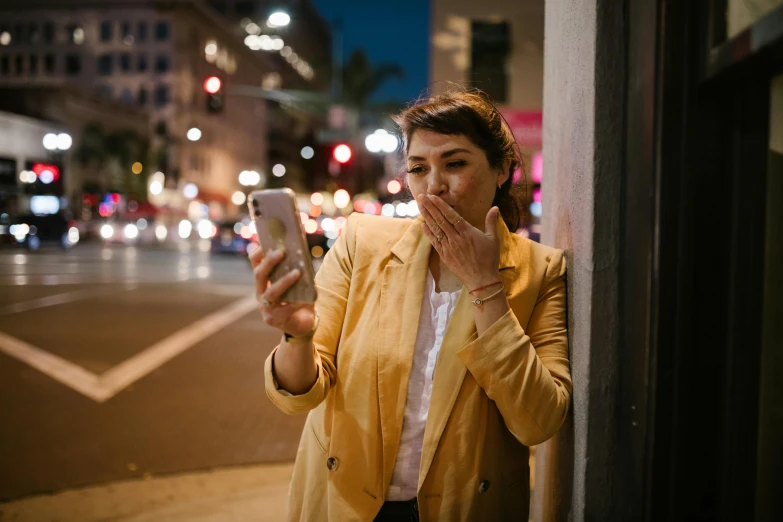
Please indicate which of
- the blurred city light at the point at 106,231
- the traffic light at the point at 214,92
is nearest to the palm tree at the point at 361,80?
the blurred city light at the point at 106,231

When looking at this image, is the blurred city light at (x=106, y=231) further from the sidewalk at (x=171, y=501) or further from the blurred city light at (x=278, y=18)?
the sidewalk at (x=171, y=501)

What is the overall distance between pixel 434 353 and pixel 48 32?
59.7 m

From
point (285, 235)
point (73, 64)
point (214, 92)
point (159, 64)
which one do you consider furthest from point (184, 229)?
point (285, 235)

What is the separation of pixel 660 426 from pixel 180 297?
14089 mm

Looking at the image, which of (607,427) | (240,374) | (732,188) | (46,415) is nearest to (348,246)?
(607,427)

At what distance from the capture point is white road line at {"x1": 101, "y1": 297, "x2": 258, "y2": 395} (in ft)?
24.5

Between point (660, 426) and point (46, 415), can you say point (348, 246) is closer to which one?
point (660, 426)

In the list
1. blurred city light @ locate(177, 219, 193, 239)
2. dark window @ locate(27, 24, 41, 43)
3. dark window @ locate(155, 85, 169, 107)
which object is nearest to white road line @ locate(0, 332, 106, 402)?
blurred city light @ locate(177, 219, 193, 239)

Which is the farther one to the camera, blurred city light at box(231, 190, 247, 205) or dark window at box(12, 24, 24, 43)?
blurred city light at box(231, 190, 247, 205)

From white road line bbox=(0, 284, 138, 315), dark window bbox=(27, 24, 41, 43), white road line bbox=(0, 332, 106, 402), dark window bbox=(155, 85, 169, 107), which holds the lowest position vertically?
white road line bbox=(0, 332, 106, 402)

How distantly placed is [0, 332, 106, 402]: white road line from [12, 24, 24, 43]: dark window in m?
40.3

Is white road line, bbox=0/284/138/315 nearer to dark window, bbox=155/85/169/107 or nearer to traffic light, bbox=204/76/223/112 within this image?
traffic light, bbox=204/76/223/112

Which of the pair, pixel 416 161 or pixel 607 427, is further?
pixel 416 161

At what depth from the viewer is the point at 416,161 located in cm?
184
